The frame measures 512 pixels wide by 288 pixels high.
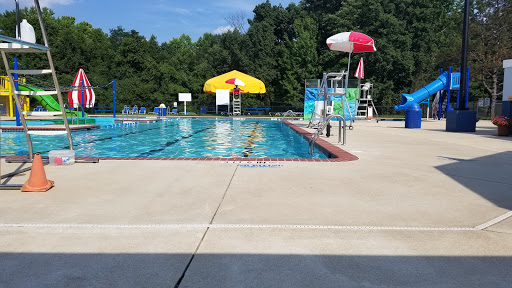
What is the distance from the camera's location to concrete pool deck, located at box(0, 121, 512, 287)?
2305 millimetres

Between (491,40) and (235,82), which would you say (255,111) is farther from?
(491,40)

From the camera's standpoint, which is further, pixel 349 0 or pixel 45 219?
pixel 349 0

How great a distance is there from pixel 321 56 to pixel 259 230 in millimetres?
35499

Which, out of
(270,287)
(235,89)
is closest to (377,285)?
(270,287)

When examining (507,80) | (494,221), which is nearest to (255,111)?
(507,80)

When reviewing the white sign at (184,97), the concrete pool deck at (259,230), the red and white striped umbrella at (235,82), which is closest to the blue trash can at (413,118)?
the concrete pool deck at (259,230)

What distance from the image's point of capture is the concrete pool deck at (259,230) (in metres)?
2.30

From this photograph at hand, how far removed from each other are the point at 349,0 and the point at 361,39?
2414 cm

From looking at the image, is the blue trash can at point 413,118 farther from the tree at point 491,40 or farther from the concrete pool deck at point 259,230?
the tree at point 491,40

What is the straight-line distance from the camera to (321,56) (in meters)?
36.6

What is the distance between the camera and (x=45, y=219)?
3.38 metres

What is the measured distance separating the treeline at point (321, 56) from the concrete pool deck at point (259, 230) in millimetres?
28443

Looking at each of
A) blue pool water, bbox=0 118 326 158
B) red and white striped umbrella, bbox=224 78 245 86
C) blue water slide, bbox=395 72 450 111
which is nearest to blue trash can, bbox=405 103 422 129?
blue pool water, bbox=0 118 326 158

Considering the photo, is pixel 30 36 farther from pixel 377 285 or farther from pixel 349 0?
pixel 349 0
